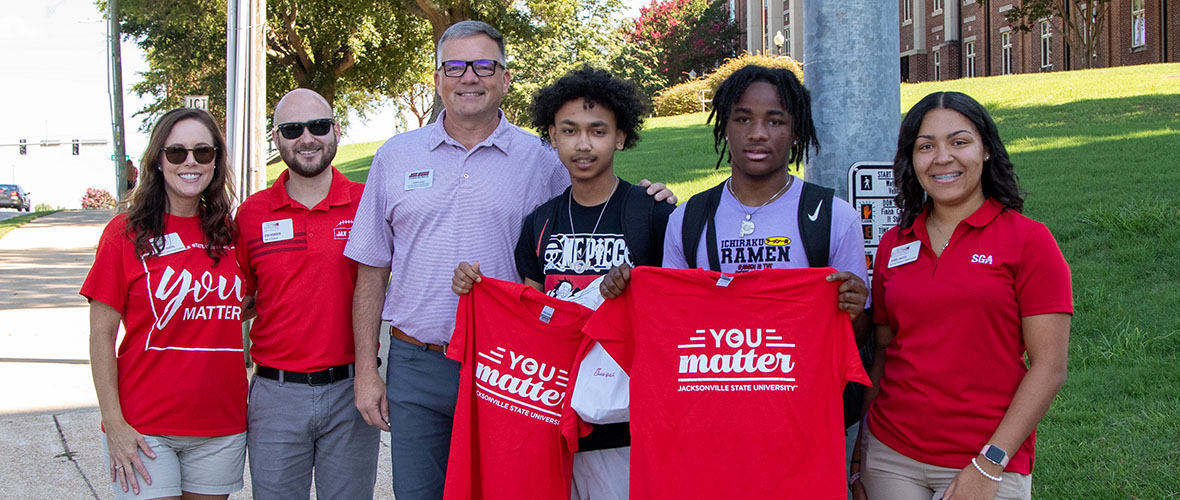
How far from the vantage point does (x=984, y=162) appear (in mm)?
2969

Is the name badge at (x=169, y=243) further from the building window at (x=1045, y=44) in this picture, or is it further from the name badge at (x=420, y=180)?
the building window at (x=1045, y=44)

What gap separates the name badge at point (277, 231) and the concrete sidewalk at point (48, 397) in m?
2.35

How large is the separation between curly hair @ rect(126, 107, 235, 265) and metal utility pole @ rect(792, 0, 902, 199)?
250 cm

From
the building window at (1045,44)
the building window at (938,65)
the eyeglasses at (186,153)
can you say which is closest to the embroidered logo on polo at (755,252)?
the eyeglasses at (186,153)

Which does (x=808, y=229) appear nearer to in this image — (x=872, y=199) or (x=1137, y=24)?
(x=872, y=199)

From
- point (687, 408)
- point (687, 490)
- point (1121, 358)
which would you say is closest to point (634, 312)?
point (687, 408)

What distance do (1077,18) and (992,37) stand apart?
486 cm

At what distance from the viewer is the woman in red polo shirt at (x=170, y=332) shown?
3.46 meters

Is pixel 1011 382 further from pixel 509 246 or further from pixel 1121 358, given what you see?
pixel 1121 358

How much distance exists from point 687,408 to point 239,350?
6.25 feet

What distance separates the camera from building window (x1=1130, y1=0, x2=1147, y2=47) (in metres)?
32.4

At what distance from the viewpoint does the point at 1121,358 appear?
19.7ft

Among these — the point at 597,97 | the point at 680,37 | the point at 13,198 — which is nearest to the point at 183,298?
the point at 597,97

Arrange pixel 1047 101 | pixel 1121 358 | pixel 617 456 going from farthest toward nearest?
pixel 1047 101 < pixel 1121 358 < pixel 617 456
